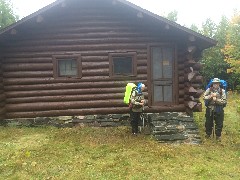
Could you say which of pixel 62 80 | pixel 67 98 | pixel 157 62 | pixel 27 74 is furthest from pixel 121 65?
pixel 27 74

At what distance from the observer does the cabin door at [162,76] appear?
12.9 m

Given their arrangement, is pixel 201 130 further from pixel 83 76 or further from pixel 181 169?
pixel 83 76

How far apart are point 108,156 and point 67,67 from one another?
16.9 ft

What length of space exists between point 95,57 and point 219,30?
24.6 metres

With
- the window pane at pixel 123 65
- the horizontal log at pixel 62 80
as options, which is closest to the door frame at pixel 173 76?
the horizontal log at pixel 62 80

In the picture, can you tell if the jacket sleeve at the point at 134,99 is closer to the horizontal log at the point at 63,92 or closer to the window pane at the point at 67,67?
the horizontal log at the point at 63,92

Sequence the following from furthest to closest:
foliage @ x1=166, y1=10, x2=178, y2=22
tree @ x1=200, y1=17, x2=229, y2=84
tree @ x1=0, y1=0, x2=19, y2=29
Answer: foliage @ x1=166, y1=10, x2=178, y2=22, tree @ x1=0, y1=0, x2=19, y2=29, tree @ x1=200, y1=17, x2=229, y2=84

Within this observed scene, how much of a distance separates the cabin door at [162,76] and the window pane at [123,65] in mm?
930

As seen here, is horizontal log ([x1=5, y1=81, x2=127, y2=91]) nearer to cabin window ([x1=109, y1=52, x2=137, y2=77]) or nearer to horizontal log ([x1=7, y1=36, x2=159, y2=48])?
cabin window ([x1=109, y1=52, x2=137, y2=77])

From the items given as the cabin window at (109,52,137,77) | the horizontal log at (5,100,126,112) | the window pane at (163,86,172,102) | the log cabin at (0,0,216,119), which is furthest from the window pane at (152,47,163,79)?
the horizontal log at (5,100,126,112)

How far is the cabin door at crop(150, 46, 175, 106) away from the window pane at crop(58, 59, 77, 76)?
10.7 ft

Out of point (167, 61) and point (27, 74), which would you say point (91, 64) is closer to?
point (27, 74)

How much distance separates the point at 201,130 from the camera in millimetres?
12211

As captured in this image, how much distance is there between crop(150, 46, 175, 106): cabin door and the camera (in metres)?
12.9
